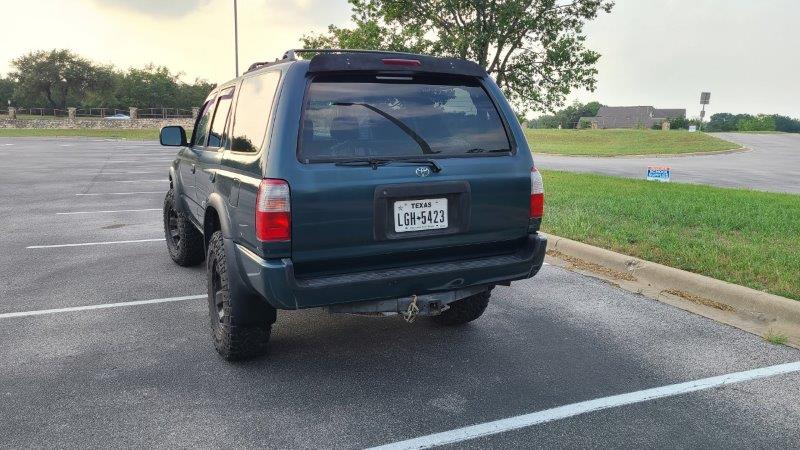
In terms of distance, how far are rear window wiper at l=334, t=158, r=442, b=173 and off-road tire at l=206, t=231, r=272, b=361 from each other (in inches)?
41.1

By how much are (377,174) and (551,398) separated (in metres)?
1.63

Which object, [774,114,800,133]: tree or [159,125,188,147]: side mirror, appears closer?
[159,125,188,147]: side mirror

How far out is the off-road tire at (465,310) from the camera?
4.25 m

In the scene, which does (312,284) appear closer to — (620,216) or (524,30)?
(620,216)

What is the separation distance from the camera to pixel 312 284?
118 inches

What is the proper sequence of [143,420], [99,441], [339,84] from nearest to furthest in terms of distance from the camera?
[99,441]
[143,420]
[339,84]

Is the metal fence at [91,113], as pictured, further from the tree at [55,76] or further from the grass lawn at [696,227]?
the grass lawn at [696,227]

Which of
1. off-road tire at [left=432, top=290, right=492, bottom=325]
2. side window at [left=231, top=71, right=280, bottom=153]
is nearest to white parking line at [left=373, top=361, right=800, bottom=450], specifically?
off-road tire at [left=432, top=290, right=492, bottom=325]

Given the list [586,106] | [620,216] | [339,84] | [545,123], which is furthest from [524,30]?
[586,106]

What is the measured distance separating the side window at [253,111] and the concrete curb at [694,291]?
3751mm

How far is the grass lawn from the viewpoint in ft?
17.0

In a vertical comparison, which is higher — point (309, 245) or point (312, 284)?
point (309, 245)

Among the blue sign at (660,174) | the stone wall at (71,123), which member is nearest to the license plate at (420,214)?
the blue sign at (660,174)

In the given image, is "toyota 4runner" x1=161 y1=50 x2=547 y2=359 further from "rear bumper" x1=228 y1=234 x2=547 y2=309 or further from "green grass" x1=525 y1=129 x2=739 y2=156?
"green grass" x1=525 y1=129 x2=739 y2=156
